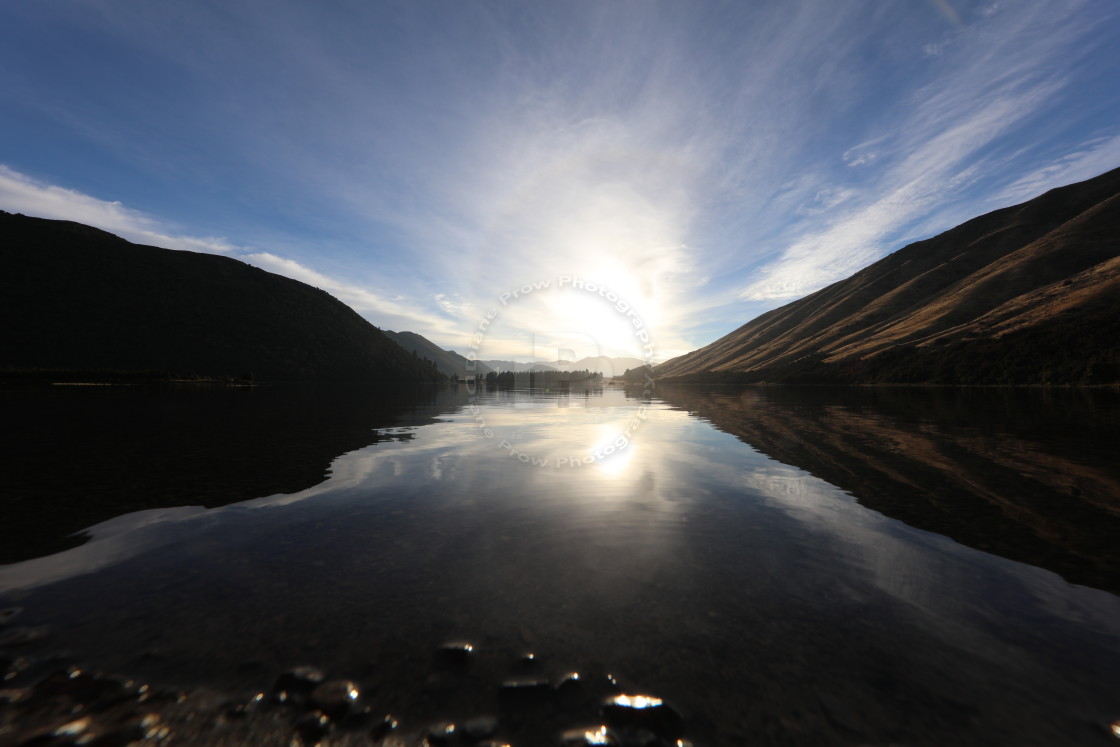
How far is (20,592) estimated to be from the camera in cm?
619

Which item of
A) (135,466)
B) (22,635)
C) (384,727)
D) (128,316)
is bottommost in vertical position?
(384,727)

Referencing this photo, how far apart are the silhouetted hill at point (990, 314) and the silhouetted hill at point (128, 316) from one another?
624ft

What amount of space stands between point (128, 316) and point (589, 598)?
227531mm

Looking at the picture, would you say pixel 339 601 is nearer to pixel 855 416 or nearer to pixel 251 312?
pixel 855 416

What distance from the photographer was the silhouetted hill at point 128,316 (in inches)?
5586

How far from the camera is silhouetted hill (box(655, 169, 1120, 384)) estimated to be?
70.9 meters

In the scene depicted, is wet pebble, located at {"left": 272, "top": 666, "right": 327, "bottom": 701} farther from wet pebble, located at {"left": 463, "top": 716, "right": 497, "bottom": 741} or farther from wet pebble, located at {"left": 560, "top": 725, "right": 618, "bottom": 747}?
wet pebble, located at {"left": 560, "top": 725, "right": 618, "bottom": 747}

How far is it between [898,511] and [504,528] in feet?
31.7

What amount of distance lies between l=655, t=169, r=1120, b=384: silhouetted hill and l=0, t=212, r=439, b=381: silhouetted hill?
190 m

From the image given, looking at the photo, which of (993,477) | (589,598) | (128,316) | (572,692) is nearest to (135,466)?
(589,598)

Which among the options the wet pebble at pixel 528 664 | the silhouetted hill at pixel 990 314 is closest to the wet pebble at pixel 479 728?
the wet pebble at pixel 528 664

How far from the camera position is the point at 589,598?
6.33 m

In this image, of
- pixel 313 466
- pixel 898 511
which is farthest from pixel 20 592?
pixel 898 511

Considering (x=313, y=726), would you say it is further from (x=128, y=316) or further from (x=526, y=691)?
(x=128, y=316)
